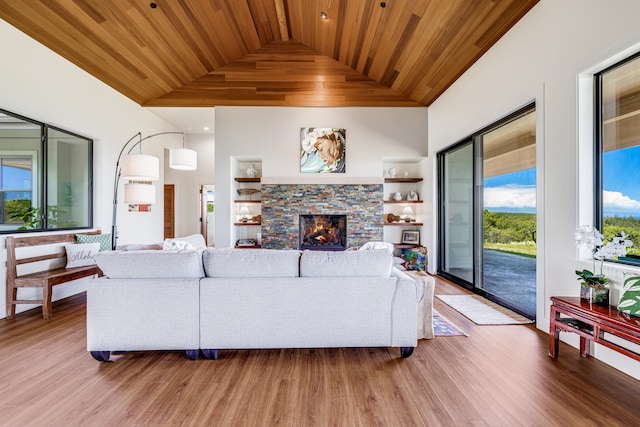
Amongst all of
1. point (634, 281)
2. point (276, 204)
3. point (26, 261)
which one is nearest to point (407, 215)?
point (276, 204)

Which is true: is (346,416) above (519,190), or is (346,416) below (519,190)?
below

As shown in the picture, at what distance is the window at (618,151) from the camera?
227cm

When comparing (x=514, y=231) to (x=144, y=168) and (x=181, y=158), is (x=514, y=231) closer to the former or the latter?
(x=181, y=158)

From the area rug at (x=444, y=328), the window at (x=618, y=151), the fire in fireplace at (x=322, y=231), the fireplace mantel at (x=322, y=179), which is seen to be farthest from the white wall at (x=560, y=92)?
→ the fire in fireplace at (x=322, y=231)

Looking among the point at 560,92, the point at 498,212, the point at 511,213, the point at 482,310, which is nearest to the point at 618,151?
the point at 560,92

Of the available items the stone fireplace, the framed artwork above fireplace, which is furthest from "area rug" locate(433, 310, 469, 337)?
the framed artwork above fireplace

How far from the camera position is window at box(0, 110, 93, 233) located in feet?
11.6

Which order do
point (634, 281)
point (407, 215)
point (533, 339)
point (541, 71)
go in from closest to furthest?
1. point (634, 281)
2. point (533, 339)
3. point (541, 71)
4. point (407, 215)

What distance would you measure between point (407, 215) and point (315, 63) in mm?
3754

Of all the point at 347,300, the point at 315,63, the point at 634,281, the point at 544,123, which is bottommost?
the point at 347,300

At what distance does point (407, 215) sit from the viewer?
21.5 feet

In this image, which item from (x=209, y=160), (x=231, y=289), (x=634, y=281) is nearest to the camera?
(x=634, y=281)

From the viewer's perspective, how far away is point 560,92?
2.75m

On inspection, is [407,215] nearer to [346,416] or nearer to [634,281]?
[634,281]
